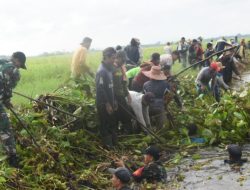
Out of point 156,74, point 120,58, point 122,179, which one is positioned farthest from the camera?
point 156,74

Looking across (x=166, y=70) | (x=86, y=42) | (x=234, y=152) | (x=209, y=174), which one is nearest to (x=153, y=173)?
(x=209, y=174)

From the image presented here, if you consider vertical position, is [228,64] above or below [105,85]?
below

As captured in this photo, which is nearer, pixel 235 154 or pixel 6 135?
pixel 6 135

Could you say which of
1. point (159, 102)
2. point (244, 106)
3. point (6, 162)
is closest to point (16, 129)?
point (6, 162)

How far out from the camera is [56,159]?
274 inches

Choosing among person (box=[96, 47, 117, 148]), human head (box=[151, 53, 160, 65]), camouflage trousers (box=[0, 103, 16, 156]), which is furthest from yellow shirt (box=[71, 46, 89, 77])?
camouflage trousers (box=[0, 103, 16, 156])

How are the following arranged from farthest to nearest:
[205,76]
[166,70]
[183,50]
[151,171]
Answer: [183,50] < [205,76] < [166,70] < [151,171]

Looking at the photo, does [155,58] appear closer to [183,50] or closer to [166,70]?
[166,70]

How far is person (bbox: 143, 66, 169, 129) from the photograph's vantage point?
884cm

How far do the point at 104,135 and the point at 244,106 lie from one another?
123 inches

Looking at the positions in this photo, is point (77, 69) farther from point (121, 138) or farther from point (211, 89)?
point (211, 89)

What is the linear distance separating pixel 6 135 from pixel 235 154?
3689 mm

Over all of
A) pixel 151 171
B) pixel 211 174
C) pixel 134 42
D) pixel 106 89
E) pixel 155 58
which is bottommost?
pixel 211 174

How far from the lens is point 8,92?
6.75 metres
